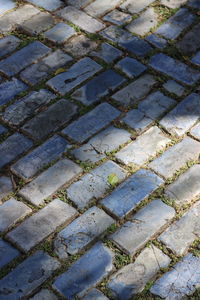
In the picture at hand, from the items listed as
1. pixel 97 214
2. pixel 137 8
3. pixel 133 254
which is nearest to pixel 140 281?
pixel 133 254

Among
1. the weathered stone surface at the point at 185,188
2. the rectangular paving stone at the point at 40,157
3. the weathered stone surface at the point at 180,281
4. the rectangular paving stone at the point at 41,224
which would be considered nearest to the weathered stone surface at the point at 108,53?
the rectangular paving stone at the point at 40,157

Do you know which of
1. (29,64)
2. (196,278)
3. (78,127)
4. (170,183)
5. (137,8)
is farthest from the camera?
(137,8)

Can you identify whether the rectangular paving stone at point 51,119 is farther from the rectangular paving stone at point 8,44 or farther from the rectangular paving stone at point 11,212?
the rectangular paving stone at point 8,44

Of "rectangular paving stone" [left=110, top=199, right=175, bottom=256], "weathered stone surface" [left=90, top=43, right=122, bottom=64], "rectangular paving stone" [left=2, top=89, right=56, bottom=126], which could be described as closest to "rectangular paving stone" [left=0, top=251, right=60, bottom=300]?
"rectangular paving stone" [left=110, top=199, right=175, bottom=256]

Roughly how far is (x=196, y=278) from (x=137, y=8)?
2324 millimetres

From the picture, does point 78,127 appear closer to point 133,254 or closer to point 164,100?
point 164,100

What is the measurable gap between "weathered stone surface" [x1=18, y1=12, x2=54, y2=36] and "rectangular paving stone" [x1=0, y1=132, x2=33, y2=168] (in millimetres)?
1040

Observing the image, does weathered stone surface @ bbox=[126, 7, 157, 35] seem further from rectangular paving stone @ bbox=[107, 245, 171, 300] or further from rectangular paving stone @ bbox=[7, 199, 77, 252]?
rectangular paving stone @ bbox=[107, 245, 171, 300]

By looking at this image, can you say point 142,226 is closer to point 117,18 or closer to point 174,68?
point 174,68

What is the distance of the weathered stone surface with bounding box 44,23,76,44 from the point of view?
4145 mm

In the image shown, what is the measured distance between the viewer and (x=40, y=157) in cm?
338

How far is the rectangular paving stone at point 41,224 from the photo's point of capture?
2.97 metres

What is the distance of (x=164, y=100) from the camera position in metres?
3.67

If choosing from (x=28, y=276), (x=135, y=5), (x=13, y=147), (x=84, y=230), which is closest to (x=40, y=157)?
(x=13, y=147)
